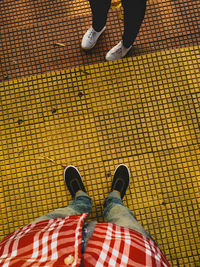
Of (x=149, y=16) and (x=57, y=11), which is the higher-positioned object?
(x=57, y=11)

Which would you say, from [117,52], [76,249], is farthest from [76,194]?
[117,52]

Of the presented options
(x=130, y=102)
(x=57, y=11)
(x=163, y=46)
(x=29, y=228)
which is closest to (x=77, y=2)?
(x=57, y=11)

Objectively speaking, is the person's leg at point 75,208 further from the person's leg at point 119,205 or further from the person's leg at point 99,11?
the person's leg at point 99,11

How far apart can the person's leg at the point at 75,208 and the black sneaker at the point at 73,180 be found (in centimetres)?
6

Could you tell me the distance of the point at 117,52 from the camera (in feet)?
6.43

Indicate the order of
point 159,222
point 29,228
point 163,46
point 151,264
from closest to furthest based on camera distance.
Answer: point 151,264 < point 29,228 < point 159,222 < point 163,46

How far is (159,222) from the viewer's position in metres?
1.79

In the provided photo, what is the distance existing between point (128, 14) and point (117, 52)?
0.48m

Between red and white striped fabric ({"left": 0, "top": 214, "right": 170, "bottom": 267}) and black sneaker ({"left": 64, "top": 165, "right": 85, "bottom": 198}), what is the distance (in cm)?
61

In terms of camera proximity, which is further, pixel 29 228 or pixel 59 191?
pixel 59 191

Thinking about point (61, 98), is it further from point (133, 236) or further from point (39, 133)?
point (133, 236)

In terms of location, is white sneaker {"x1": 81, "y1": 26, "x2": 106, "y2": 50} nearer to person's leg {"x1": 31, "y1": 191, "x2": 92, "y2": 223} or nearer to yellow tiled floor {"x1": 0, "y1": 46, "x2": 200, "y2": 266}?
yellow tiled floor {"x1": 0, "y1": 46, "x2": 200, "y2": 266}

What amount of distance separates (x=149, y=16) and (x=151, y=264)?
203cm

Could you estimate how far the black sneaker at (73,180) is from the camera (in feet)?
5.81
